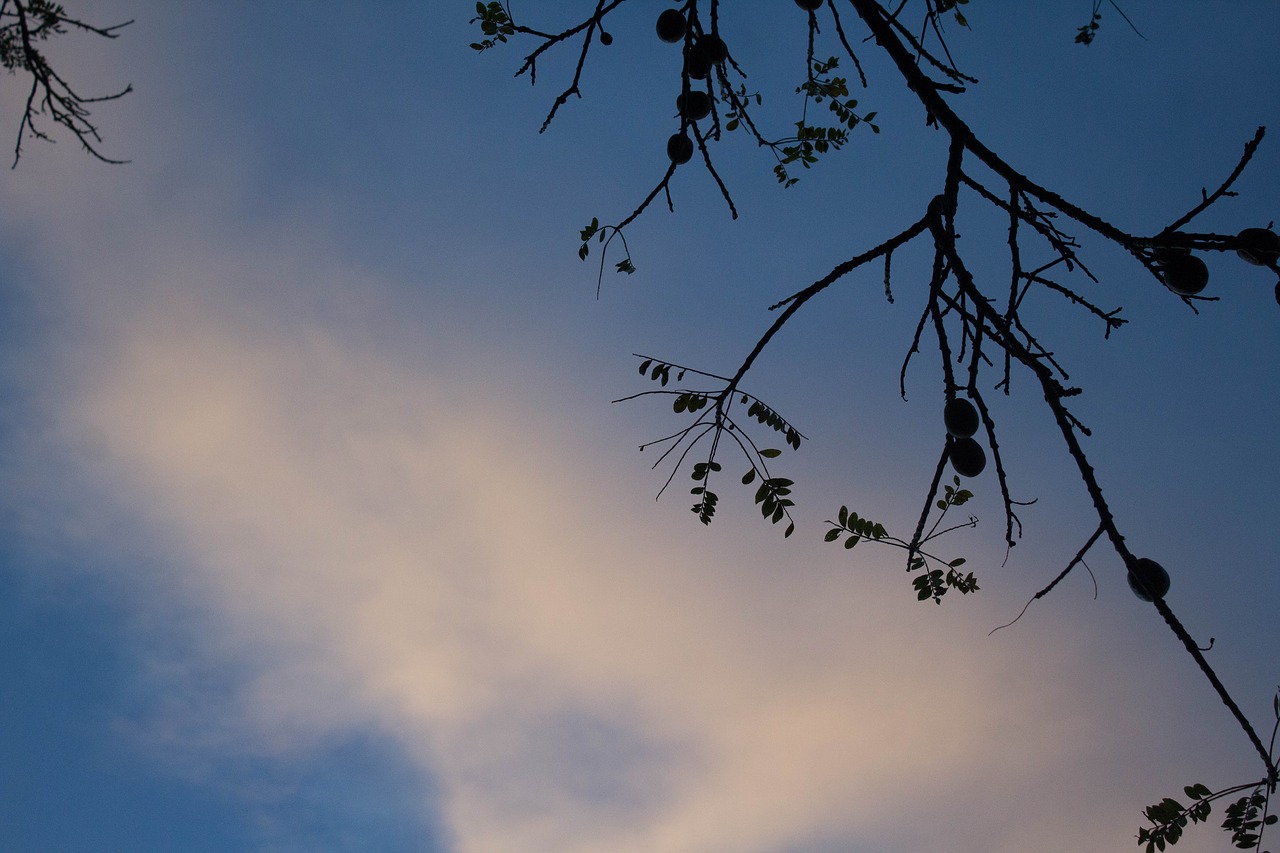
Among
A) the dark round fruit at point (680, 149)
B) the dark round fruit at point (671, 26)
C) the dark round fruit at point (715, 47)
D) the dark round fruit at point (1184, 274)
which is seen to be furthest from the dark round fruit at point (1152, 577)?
the dark round fruit at point (671, 26)

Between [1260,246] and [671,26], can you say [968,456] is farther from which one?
[671,26]

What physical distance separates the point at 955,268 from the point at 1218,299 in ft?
2.50

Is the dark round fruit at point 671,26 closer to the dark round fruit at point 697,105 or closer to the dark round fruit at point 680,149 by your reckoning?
the dark round fruit at point 697,105

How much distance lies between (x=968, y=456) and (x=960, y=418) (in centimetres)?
16

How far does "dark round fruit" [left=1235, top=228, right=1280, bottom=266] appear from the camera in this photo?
6.31ft

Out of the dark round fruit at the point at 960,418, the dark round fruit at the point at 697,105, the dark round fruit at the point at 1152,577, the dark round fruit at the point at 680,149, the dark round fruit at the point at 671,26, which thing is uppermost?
the dark round fruit at the point at 671,26

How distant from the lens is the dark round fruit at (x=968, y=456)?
253 cm

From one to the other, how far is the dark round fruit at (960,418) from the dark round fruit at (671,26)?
91.4 inches

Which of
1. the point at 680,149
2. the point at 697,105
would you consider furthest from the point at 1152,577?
the point at 697,105

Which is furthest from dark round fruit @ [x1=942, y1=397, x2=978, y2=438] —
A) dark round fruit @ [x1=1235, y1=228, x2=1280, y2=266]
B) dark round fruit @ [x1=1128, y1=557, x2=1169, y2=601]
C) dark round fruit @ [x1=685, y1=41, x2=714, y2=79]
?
dark round fruit @ [x1=685, y1=41, x2=714, y2=79]

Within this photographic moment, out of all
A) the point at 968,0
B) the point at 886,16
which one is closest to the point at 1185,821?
the point at 886,16

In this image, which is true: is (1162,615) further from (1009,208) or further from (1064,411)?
(1009,208)

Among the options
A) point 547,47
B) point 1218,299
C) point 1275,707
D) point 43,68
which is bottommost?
point 1275,707

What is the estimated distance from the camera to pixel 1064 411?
2102 mm
